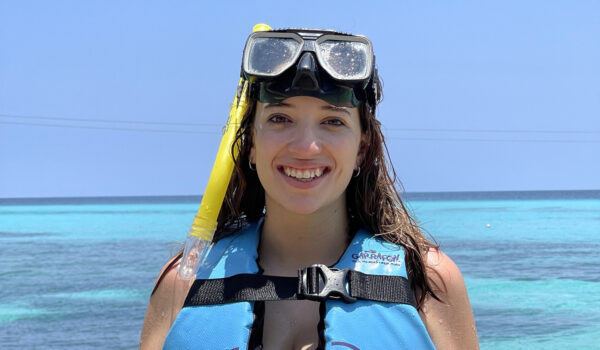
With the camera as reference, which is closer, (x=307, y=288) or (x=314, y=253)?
(x=307, y=288)

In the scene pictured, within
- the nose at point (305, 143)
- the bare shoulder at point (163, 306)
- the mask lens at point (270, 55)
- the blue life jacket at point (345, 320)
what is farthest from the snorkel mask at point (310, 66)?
the bare shoulder at point (163, 306)

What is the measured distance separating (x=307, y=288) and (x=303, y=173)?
12.7 inches

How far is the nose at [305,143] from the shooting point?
2080 millimetres

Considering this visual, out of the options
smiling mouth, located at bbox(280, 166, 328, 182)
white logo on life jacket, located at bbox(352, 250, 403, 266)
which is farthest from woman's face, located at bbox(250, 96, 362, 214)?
white logo on life jacket, located at bbox(352, 250, 403, 266)

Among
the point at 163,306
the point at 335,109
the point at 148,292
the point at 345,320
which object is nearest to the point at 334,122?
the point at 335,109

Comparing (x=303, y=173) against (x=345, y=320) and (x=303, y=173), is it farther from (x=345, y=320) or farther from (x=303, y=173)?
(x=345, y=320)

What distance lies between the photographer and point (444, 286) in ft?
7.14

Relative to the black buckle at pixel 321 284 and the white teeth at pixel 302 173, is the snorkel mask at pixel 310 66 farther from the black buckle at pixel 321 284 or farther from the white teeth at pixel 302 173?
the black buckle at pixel 321 284

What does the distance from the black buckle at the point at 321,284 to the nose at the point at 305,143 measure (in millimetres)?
323

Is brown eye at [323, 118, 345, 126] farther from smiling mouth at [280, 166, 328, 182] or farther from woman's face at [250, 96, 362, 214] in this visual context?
smiling mouth at [280, 166, 328, 182]

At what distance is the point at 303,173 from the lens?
6.91ft

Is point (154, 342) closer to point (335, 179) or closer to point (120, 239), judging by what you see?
point (335, 179)

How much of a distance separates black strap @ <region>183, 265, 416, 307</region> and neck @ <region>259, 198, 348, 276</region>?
0.09 metres

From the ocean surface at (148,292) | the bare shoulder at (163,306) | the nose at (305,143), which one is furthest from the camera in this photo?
the ocean surface at (148,292)
